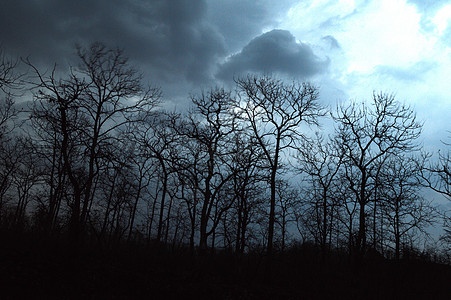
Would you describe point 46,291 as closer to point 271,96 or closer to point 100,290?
point 100,290

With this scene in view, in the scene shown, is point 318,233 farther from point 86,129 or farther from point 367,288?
point 86,129

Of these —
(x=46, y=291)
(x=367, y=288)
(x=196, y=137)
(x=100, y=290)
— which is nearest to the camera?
(x=46, y=291)

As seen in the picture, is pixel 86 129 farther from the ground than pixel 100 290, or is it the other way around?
pixel 86 129

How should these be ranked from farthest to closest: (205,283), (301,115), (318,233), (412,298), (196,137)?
(318,233), (196,137), (301,115), (412,298), (205,283)

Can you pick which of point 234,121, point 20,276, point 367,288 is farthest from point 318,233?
point 20,276

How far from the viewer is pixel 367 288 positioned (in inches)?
767

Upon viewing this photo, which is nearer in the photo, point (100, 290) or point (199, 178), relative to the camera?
point (100, 290)

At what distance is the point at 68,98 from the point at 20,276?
9.10 m

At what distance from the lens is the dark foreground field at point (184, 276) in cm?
1301

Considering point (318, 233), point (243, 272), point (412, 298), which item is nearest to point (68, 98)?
point (243, 272)

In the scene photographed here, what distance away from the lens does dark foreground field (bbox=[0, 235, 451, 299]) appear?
1301 centimetres

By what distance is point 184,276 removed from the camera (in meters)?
16.7

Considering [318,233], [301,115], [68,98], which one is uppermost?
[301,115]

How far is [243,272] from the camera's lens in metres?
19.3
